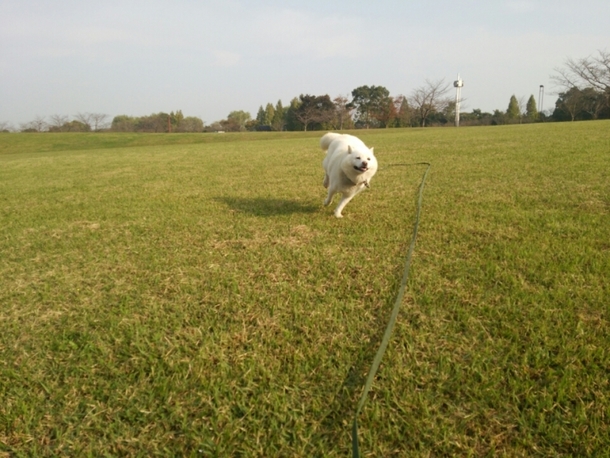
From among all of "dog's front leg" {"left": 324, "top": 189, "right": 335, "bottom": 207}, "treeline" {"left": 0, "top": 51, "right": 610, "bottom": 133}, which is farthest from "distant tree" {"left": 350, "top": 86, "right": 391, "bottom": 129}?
"dog's front leg" {"left": 324, "top": 189, "right": 335, "bottom": 207}

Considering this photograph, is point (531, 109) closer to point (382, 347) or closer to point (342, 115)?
point (342, 115)

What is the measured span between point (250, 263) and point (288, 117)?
2424 inches

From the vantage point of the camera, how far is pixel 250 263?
293cm

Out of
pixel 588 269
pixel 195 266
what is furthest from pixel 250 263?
pixel 588 269

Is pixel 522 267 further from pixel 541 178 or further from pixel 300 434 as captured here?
Answer: pixel 541 178

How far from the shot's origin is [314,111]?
57812 millimetres

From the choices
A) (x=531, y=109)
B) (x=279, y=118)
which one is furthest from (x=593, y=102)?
(x=279, y=118)

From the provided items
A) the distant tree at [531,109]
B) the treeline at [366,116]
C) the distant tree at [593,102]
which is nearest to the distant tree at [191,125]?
the treeline at [366,116]

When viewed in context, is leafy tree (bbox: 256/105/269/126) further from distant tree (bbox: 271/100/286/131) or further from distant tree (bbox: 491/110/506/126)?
distant tree (bbox: 491/110/506/126)

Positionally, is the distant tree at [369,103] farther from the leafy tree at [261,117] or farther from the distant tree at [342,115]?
the leafy tree at [261,117]

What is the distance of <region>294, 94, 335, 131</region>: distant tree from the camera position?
57.6 m

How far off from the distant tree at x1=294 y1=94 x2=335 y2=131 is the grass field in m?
56.1

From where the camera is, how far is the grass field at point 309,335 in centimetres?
140

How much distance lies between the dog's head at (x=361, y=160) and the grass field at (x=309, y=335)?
0.58m
